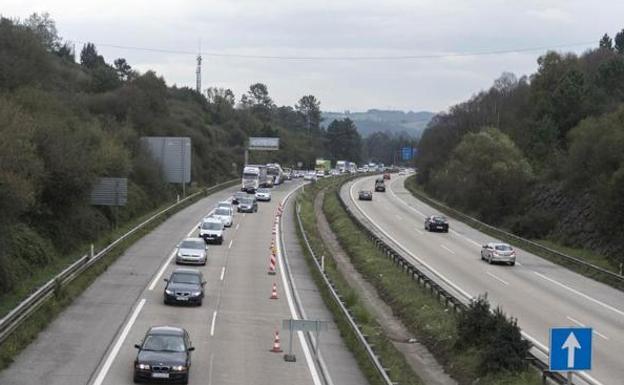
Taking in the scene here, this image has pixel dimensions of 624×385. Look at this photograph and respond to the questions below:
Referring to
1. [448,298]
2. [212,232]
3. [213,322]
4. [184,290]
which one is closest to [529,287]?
[448,298]

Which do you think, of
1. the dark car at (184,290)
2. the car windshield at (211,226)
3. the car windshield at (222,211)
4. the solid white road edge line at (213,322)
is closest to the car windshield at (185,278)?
the dark car at (184,290)

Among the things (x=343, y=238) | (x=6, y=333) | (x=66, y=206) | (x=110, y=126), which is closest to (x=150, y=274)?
(x=66, y=206)

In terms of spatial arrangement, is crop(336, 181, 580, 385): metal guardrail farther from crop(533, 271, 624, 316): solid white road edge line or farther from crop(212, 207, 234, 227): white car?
crop(212, 207, 234, 227): white car

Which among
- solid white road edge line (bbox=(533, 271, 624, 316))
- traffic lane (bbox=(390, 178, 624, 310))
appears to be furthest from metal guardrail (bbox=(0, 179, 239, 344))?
traffic lane (bbox=(390, 178, 624, 310))

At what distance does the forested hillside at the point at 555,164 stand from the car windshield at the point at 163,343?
118 feet

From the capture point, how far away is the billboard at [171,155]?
258 feet

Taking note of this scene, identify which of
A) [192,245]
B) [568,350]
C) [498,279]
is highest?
[568,350]

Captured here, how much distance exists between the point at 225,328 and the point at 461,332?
7082mm

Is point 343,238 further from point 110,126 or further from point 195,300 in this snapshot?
point 195,300

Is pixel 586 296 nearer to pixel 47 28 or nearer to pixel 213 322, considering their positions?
pixel 213 322

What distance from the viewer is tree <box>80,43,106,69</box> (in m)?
172

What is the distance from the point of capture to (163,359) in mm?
19891

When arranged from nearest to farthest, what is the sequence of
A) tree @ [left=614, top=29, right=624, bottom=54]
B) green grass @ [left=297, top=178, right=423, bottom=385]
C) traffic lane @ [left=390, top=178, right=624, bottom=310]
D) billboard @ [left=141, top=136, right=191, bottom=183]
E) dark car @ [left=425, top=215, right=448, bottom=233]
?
1. green grass @ [left=297, top=178, right=423, bottom=385]
2. traffic lane @ [left=390, top=178, right=624, bottom=310]
3. dark car @ [left=425, top=215, right=448, bottom=233]
4. billboard @ [left=141, top=136, right=191, bottom=183]
5. tree @ [left=614, top=29, right=624, bottom=54]

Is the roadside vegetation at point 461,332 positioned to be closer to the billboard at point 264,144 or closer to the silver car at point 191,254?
the silver car at point 191,254
